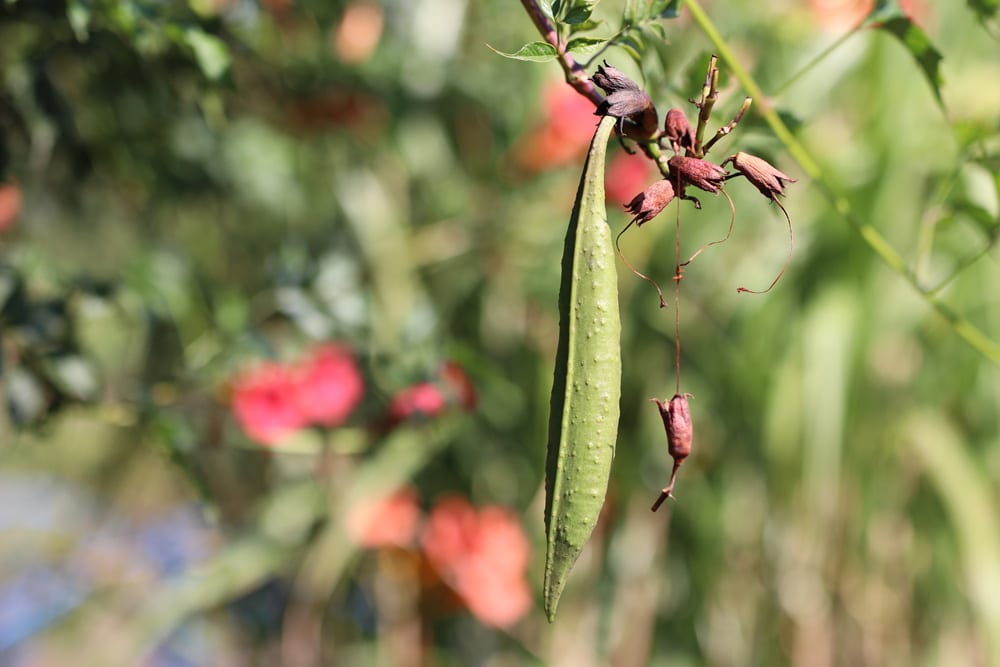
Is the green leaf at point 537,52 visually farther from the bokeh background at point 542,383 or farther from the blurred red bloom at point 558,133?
the blurred red bloom at point 558,133

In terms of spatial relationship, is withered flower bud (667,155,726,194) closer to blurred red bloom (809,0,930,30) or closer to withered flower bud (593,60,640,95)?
withered flower bud (593,60,640,95)

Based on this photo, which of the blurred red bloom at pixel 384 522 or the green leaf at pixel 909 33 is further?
the blurred red bloom at pixel 384 522

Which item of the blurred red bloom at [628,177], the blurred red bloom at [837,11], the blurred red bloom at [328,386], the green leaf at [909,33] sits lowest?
the blurred red bloom at [837,11]

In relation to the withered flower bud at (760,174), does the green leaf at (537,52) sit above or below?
above

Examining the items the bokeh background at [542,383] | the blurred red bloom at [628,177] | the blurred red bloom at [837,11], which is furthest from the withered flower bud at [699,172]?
the blurred red bloom at [837,11]

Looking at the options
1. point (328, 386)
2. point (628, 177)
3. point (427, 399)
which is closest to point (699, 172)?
point (427, 399)

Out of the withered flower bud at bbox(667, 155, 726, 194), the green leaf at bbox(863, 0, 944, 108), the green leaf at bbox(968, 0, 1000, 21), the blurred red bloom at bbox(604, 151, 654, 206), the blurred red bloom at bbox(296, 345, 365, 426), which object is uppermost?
the withered flower bud at bbox(667, 155, 726, 194)

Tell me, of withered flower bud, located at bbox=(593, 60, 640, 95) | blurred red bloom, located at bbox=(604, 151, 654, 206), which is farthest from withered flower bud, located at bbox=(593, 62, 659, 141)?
blurred red bloom, located at bbox=(604, 151, 654, 206)
